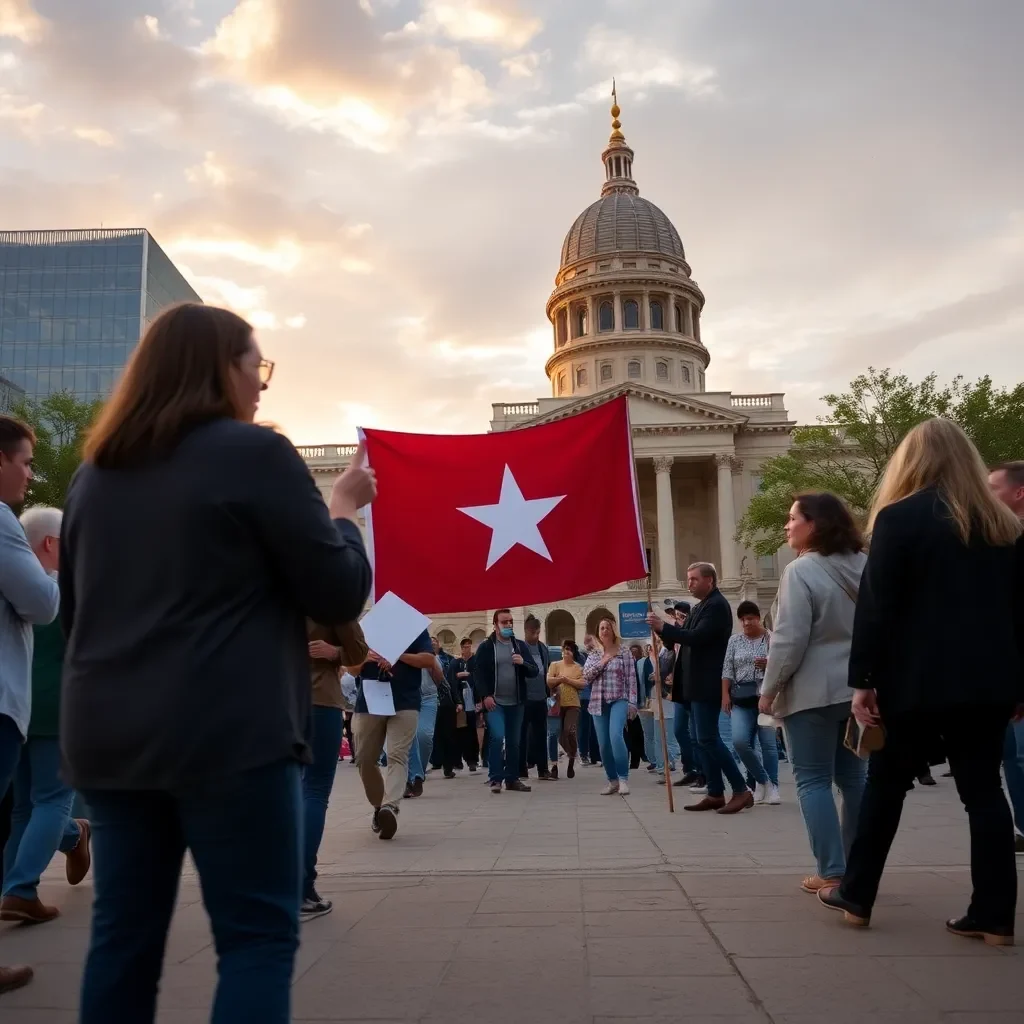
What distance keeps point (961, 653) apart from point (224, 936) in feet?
11.0

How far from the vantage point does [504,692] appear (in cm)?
1313

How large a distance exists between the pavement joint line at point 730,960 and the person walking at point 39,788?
3174 mm

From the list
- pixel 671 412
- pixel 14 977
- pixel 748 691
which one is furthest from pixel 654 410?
pixel 14 977

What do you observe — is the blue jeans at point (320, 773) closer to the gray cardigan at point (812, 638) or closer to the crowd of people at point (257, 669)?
the crowd of people at point (257, 669)

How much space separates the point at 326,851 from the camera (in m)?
7.99

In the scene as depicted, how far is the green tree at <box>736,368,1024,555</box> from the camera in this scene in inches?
1671

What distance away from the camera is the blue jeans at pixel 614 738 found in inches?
482

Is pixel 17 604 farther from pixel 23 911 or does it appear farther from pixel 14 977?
pixel 23 911

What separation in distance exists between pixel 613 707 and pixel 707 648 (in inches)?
85.8

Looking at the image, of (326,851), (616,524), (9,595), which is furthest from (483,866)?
(9,595)

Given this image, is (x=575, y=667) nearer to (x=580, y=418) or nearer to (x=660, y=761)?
(x=660, y=761)

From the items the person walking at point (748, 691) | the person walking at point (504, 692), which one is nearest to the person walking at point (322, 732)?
the person walking at point (748, 691)

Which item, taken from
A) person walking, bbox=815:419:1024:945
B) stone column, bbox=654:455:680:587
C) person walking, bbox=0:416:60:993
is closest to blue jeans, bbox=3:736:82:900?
person walking, bbox=0:416:60:993

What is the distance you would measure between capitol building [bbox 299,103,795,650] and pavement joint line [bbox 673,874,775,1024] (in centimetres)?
4929
